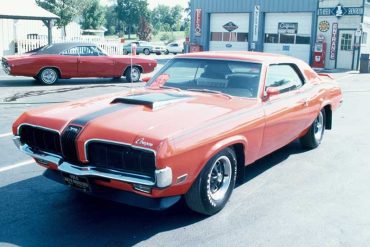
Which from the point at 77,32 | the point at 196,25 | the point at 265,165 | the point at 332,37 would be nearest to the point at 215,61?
the point at 265,165

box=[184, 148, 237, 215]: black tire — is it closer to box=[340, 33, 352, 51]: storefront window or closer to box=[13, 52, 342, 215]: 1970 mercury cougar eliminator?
box=[13, 52, 342, 215]: 1970 mercury cougar eliminator

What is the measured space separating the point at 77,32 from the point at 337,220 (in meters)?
41.5

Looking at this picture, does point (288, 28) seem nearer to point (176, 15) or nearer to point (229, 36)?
point (229, 36)

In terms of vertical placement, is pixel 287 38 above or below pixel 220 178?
above

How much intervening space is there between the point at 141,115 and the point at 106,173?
648mm

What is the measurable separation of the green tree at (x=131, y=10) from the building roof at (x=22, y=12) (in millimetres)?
59380

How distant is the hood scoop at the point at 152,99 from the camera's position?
14.4 ft

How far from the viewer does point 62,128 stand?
3.95m

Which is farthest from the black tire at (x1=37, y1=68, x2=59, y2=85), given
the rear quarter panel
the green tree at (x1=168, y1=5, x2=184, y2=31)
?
the green tree at (x1=168, y1=5, x2=184, y2=31)

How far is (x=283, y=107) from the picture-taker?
535cm

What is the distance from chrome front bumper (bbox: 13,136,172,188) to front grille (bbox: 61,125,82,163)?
7 cm

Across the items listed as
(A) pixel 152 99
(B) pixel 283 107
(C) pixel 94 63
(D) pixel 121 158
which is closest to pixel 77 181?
(D) pixel 121 158

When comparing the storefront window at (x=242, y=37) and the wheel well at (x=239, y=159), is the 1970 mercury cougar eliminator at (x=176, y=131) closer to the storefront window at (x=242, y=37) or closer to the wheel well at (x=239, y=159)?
the wheel well at (x=239, y=159)

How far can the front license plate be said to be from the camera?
3871 millimetres
